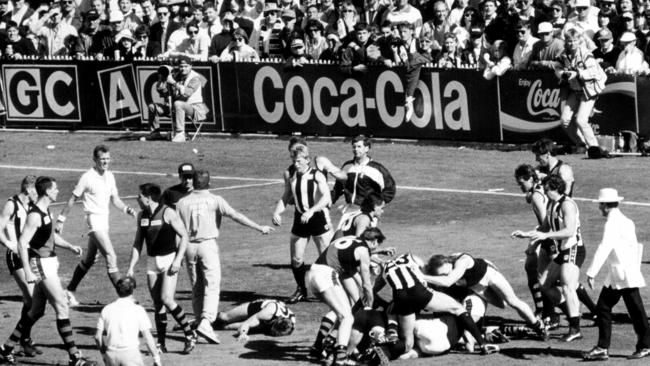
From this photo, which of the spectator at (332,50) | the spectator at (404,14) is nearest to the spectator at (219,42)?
the spectator at (332,50)

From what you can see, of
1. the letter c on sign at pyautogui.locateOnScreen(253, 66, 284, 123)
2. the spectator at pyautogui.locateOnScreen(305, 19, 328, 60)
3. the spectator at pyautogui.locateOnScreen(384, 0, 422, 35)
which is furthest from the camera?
the letter c on sign at pyautogui.locateOnScreen(253, 66, 284, 123)

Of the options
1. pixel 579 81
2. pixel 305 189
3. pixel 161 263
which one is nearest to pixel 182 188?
pixel 161 263

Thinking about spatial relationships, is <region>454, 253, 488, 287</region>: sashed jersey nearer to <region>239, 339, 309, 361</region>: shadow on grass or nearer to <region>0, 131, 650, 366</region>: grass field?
<region>0, 131, 650, 366</region>: grass field

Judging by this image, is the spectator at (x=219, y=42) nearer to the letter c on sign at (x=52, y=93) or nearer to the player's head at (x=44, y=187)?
the letter c on sign at (x=52, y=93)

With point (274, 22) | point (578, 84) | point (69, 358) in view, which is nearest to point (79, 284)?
point (69, 358)

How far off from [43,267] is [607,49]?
16.6 m

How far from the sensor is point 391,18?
112 ft

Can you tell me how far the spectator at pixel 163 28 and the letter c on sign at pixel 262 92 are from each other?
3.03 meters

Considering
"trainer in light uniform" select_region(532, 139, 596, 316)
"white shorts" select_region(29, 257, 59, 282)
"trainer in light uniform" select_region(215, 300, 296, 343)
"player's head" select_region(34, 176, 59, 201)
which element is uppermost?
"player's head" select_region(34, 176, 59, 201)

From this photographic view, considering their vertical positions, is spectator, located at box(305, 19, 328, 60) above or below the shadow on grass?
above

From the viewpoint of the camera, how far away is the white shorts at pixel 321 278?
17.1 m

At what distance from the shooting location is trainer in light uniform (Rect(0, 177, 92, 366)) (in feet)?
56.9

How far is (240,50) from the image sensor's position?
35.3 metres

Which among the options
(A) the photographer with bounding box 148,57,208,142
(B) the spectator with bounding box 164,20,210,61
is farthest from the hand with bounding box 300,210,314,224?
(B) the spectator with bounding box 164,20,210,61
